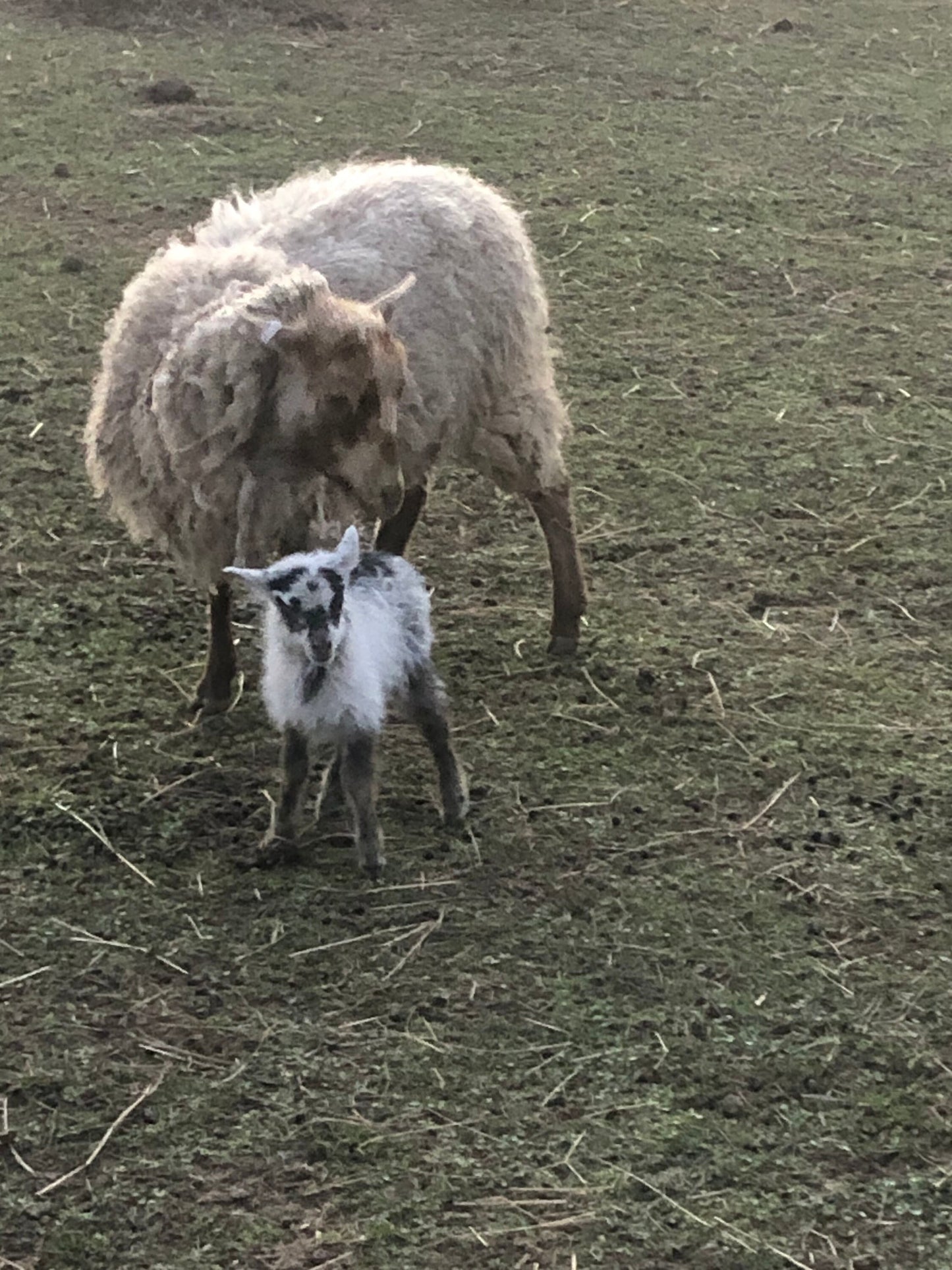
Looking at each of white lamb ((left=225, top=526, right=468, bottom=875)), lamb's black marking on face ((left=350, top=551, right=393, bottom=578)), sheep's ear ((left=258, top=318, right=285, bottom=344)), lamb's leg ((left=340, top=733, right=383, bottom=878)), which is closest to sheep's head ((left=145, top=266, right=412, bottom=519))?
sheep's ear ((left=258, top=318, right=285, bottom=344))

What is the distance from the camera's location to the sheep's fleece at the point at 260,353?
3.96 m

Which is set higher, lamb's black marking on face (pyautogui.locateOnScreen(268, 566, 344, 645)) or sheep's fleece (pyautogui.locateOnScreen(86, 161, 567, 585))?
sheep's fleece (pyautogui.locateOnScreen(86, 161, 567, 585))

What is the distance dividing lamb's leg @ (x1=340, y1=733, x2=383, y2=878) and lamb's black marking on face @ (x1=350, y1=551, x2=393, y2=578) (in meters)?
0.43

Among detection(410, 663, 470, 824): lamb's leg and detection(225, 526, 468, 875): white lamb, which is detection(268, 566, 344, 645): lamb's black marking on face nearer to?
detection(225, 526, 468, 875): white lamb

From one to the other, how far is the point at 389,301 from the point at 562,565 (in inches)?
49.7

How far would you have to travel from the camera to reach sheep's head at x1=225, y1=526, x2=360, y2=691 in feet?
11.8

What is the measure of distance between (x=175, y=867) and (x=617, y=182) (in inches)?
235

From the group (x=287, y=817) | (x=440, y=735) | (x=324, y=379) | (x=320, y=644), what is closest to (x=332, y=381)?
(x=324, y=379)

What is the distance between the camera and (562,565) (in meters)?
5.07

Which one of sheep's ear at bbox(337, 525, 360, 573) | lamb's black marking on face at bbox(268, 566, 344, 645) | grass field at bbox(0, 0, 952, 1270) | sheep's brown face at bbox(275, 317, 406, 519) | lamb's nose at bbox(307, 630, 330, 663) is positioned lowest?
grass field at bbox(0, 0, 952, 1270)

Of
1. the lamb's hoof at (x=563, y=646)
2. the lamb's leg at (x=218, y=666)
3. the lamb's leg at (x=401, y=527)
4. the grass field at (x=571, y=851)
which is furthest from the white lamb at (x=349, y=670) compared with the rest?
the lamb's hoof at (x=563, y=646)

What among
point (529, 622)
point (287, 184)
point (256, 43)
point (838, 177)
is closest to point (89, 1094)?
point (529, 622)

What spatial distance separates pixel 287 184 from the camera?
4855mm

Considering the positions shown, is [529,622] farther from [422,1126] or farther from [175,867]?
[422,1126]
